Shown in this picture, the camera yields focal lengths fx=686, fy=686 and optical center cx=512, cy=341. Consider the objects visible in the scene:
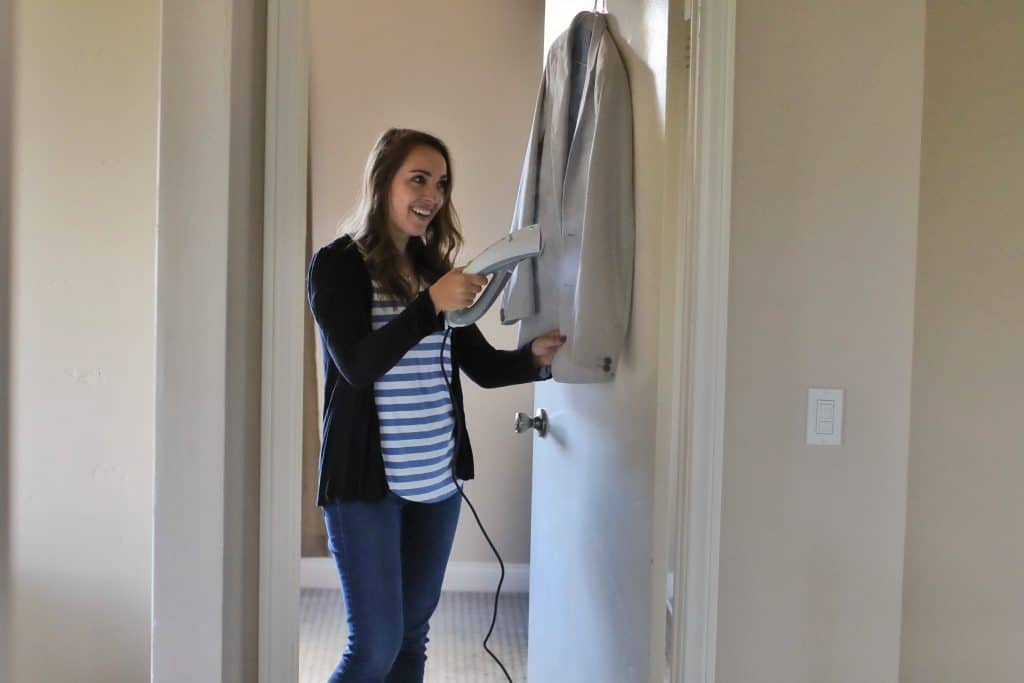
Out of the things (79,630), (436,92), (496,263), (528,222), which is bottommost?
(79,630)

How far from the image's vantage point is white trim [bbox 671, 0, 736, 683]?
3.24 feet

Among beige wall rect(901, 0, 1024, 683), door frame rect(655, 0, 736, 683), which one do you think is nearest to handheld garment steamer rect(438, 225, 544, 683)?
door frame rect(655, 0, 736, 683)

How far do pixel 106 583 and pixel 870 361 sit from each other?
52.3 inches

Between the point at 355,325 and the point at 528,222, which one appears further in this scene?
the point at 528,222

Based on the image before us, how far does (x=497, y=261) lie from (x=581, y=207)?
0.23 m

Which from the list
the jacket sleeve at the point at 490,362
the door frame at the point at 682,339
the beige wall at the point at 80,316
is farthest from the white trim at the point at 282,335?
the jacket sleeve at the point at 490,362

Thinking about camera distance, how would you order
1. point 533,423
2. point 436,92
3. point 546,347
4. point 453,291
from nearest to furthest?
point 453,291, point 546,347, point 533,423, point 436,92

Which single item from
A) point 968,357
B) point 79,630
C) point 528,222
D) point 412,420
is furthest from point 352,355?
point 968,357

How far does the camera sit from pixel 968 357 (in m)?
1.10

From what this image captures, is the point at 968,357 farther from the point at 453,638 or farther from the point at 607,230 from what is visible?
the point at 453,638

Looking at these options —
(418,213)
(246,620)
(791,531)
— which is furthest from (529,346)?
(246,620)

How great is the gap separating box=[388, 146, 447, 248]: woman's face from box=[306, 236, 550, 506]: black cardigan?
5.8 inches

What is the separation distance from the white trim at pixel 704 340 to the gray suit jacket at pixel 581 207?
6.8 inches

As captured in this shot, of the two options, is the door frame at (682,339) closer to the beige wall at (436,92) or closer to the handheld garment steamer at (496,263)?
the handheld garment steamer at (496,263)
